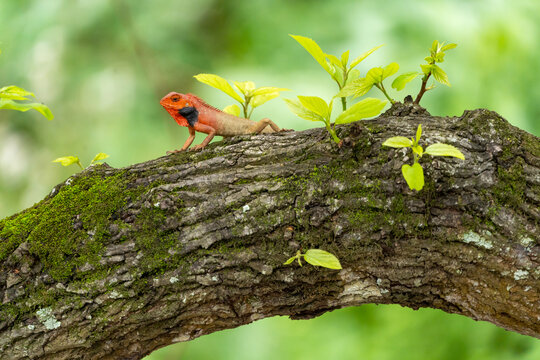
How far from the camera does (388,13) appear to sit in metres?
3.31

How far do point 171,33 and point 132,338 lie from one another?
97.9 inches

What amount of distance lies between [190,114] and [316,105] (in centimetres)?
83

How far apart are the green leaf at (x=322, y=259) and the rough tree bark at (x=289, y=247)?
87 mm

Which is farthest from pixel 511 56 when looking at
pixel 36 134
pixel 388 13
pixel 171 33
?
pixel 36 134

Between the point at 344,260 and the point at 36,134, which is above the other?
the point at 36,134

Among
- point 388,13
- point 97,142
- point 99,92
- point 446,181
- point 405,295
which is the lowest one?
point 405,295

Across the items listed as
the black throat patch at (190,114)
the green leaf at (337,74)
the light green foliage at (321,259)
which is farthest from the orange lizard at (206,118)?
the light green foliage at (321,259)

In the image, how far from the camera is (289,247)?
1.54 meters

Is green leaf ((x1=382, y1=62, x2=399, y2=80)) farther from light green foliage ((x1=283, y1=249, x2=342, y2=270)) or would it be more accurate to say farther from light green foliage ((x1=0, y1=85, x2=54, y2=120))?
light green foliage ((x1=0, y1=85, x2=54, y2=120))

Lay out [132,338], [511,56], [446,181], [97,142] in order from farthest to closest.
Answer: [97,142]
[511,56]
[132,338]
[446,181]

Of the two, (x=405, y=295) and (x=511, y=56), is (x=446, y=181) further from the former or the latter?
(x=511, y=56)

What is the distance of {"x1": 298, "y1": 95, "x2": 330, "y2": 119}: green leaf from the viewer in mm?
1474

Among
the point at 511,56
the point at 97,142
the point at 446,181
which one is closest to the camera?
the point at 446,181

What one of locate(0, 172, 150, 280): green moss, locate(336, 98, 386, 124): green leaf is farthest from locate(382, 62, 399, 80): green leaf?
locate(0, 172, 150, 280): green moss
